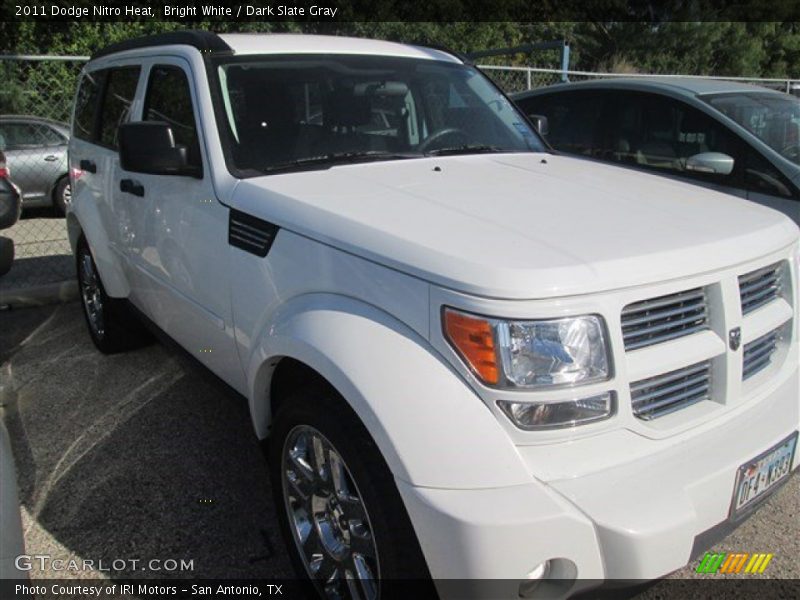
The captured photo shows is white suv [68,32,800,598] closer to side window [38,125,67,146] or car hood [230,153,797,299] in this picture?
car hood [230,153,797,299]

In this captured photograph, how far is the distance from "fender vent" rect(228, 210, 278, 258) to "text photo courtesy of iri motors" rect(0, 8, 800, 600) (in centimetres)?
1

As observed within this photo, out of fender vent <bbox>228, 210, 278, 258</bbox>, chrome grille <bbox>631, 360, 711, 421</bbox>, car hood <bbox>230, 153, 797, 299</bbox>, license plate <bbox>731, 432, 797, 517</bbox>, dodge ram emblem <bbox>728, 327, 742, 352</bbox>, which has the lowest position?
license plate <bbox>731, 432, 797, 517</bbox>

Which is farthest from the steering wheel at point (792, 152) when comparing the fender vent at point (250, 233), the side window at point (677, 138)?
the fender vent at point (250, 233)

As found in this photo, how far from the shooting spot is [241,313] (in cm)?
270

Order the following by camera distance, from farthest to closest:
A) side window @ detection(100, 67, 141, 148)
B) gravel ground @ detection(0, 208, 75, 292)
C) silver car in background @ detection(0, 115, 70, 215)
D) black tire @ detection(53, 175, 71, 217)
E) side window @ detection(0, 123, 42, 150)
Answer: black tire @ detection(53, 175, 71, 217)
silver car in background @ detection(0, 115, 70, 215)
side window @ detection(0, 123, 42, 150)
gravel ground @ detection(0, 208, 75, 292)
side window @ detection(100, 67, 141, 148)

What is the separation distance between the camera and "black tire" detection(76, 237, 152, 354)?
14.9ft

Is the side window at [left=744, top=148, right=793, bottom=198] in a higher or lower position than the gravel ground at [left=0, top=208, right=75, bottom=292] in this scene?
higher

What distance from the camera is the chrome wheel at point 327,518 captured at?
2174mm

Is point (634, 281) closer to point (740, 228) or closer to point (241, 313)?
point (740, 228)

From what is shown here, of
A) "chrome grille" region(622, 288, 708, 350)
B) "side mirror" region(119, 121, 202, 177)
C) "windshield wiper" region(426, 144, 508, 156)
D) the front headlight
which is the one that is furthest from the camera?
"windshield wiper" region(426, 144, 508, 156)

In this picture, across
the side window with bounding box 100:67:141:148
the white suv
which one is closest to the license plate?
the white suv

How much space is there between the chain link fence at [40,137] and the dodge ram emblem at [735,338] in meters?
6.83

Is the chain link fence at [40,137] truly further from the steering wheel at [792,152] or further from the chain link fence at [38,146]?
the steering wheel at [792,152]

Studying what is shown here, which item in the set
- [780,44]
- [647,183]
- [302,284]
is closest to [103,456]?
[302,284]
